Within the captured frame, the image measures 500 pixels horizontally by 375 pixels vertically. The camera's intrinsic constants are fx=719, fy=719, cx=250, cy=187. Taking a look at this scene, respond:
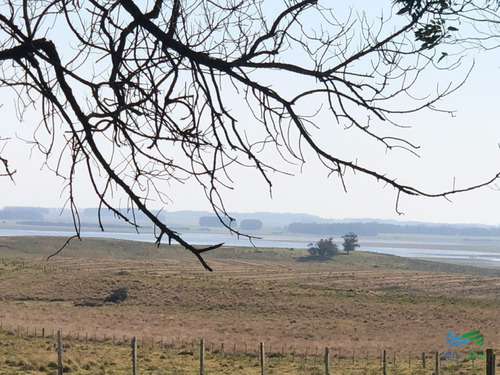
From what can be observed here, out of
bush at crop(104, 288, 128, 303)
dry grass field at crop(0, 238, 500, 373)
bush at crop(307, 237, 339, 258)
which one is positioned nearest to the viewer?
dry grass field at crop(0, 238, 500, 373)

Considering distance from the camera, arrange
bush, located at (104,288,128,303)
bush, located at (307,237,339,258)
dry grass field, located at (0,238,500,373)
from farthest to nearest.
Answer: bush, located at (307,237,339,258), bush, located at (104,288,128,303), dry grass field, located at (0,238,500,373)

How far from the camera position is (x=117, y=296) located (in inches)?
2277

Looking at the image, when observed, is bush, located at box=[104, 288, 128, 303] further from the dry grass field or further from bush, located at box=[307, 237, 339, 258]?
bush, located at box=[307, 237, 339, 258]

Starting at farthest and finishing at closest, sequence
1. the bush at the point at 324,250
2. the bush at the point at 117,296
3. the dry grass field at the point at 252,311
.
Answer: the bush at the point at 324,250 → the bush at the point at 117,296 → the dry grass field at the point at 252,311

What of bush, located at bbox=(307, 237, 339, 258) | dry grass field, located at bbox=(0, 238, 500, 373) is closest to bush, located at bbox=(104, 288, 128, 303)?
dry grass field, located at bbox=(0, 238, 500, 373)

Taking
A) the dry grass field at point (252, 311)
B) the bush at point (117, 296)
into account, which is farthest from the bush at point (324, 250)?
the bush at point (117, 296)

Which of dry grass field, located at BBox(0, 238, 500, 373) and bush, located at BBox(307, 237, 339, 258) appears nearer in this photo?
dry grass field, located at BBox(0, 238, 500, 373)

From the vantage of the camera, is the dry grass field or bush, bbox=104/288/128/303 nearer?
the dry grass field

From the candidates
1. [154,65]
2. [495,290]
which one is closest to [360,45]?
[154,65]

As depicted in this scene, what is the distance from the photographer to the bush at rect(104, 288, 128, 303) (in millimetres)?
57031

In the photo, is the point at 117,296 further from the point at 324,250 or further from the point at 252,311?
the point at 324,250

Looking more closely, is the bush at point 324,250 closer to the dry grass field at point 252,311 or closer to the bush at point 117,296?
the dry grass field at point 252,311

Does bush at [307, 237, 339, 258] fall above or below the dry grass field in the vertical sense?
above

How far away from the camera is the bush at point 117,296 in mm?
57031
